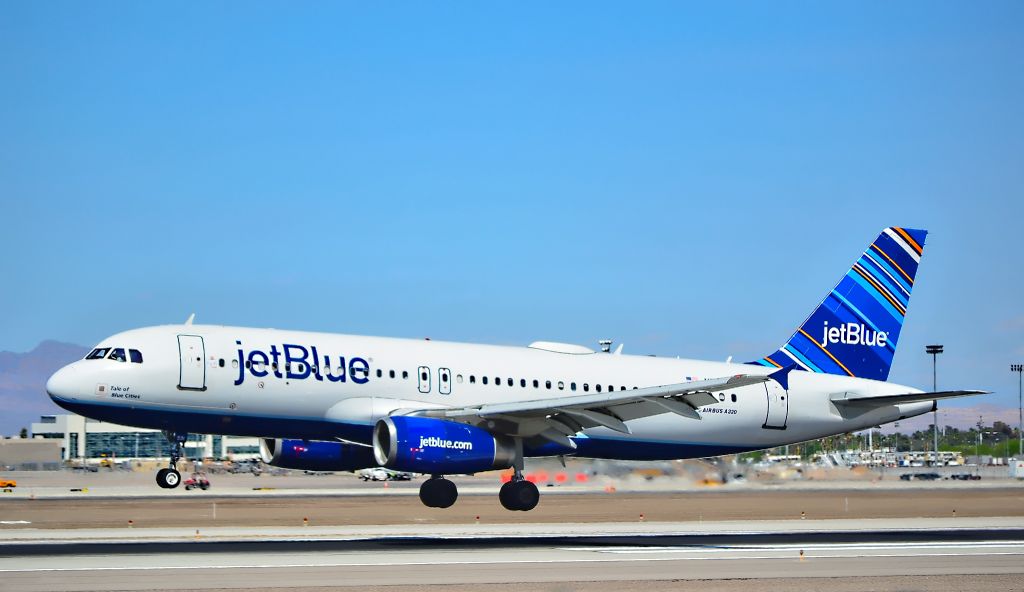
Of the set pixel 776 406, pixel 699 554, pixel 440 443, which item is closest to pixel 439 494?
pixel 440 443

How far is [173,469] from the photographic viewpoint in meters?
35.2

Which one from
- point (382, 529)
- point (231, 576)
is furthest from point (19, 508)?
point (231, 576)

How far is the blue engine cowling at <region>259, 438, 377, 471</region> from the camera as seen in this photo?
129ft

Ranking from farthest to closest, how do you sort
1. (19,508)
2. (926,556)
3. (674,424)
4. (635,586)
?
(19,508) → (674,424) → (926,556) → (635,586)

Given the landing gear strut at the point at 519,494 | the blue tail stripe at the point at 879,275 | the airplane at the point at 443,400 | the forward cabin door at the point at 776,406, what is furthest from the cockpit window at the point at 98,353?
the blue tail stripe at the point at 879,275

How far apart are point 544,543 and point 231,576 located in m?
11.4

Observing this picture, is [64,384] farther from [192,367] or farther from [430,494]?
[430,494]

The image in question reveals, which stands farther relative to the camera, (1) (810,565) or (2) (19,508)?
(2) (19,508)

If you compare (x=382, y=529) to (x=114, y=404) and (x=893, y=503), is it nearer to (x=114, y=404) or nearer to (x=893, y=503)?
(x=114, y=404)

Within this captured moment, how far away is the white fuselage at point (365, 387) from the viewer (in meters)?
36.0

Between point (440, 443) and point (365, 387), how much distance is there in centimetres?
410

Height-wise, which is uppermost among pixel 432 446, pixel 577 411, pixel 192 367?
pixel 192 367

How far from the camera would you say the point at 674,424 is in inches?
1668

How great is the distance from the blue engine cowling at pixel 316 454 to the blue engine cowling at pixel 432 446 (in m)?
4.02
